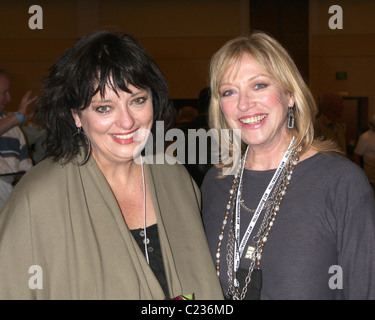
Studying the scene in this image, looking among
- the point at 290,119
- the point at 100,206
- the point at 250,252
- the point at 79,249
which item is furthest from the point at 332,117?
the point at 79,249

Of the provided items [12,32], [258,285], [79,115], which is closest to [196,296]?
[258,285]

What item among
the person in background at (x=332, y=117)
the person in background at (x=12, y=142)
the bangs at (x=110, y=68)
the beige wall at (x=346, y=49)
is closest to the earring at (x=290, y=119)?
the bangs at (x=110, y=68)

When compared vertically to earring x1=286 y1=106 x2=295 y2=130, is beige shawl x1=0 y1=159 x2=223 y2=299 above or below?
below

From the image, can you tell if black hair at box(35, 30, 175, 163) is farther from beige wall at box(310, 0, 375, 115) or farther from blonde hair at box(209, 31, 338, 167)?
beige wall at box(310, 0, 375, 115)

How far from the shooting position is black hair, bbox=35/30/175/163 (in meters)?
1.81

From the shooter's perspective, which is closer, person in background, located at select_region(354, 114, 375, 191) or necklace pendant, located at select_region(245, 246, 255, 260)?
necklace pendant, located at select_region(245, 246, 255, 260)

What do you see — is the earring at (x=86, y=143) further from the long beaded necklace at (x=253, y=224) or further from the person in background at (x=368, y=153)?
the person in background at (x=368, y=153)

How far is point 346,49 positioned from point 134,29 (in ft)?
16.7

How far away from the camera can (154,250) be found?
194cm

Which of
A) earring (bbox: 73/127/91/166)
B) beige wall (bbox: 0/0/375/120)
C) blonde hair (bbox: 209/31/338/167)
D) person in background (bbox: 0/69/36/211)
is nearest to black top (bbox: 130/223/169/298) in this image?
earring (bbox: 73/127/91/166)

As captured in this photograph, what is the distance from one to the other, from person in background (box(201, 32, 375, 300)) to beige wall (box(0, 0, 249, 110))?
8.54 meters

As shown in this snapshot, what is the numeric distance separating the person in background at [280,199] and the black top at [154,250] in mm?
278

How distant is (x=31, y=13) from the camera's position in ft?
33.9

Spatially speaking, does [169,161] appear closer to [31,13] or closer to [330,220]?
[330,220]
